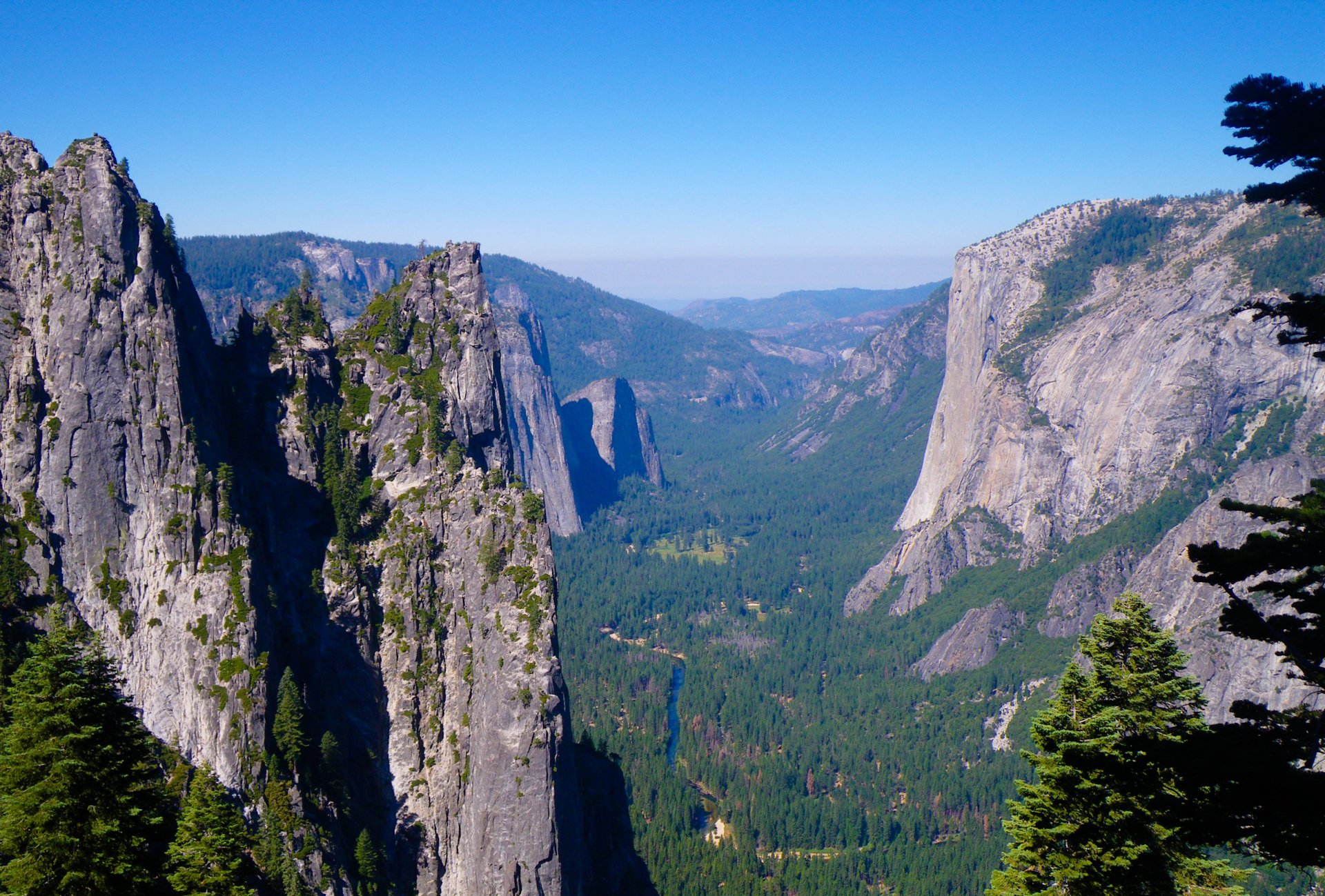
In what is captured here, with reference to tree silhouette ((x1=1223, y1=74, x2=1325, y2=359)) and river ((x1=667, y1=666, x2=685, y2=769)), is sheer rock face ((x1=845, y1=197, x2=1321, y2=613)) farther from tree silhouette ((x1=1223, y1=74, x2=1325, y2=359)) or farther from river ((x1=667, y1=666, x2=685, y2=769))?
tree silhouette ((x1=1223, y1=74, x2=1325, y2=359))

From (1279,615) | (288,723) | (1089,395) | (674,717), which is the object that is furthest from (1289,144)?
(1089,395)

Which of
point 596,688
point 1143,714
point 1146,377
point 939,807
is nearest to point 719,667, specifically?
point 596,688

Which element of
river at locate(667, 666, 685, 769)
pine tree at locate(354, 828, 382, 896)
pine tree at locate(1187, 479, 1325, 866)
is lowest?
river at locate(667, 666, 685, 769)

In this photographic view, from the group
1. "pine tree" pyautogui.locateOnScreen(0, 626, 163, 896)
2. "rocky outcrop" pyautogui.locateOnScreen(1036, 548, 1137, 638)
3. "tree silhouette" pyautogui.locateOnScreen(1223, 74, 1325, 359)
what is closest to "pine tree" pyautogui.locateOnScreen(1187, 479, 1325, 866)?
"tree silhouette" pyautogui.locateOnScreen(1223, 74, 1325, 359)

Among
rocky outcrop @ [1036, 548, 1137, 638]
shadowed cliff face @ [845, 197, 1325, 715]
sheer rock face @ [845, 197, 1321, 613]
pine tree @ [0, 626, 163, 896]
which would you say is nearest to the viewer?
pine tree @ [0, 626, 163, 896]

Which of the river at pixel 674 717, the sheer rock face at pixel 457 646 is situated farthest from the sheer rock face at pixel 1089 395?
the sheer rock face at pixel 457 646

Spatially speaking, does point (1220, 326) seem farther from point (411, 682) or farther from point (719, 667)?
point (411, 682)

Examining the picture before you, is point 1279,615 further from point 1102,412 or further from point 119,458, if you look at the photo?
point 1102,412
